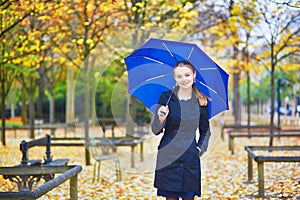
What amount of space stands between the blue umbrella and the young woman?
1.53ft

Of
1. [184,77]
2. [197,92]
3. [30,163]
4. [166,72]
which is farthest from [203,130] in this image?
[30,163]

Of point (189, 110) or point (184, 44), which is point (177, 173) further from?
point (184, 44)

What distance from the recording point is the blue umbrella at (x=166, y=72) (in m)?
5.70

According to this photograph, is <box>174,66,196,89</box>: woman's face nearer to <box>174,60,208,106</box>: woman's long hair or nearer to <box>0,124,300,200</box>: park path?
<box>174,60,208,106</box>: woman's long hair

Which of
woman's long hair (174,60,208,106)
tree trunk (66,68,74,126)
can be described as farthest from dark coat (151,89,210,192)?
tree trunk (66,68,74,126)

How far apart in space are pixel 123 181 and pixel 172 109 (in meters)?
5.98

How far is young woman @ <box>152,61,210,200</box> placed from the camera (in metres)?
5.08

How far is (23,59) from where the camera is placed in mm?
14508

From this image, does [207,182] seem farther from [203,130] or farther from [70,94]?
[70,94]

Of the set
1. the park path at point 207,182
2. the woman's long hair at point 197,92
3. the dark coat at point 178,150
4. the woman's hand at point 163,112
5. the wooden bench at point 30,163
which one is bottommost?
the park path at point 207,182

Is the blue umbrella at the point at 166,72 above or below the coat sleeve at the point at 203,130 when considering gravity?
above

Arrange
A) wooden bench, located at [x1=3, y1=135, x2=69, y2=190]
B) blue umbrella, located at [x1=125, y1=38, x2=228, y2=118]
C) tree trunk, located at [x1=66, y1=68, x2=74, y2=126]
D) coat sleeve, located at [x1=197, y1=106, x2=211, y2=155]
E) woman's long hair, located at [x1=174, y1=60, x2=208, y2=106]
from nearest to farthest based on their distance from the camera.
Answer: coat sleeve, located at [x1=197, y1=106, x2=211, y2=155] < woman's long hair, located at [x1=174, y1=60, x2=208, y2=106] < blue umbrella, located at [x1=125, y1=38, x2=228, y2=118] < wooden bench, located at [x1=3, y1=135, x2=69, y2=190] < tree trunk, located at [x1=66, y1=68, x2=74, y2=126]

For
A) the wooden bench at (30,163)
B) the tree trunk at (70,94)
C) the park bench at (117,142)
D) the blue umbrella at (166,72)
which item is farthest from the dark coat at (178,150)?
the tree trunk at (70,94)

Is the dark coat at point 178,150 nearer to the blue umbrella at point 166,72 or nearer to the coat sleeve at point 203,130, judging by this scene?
the coat sleeve at point 203,130
